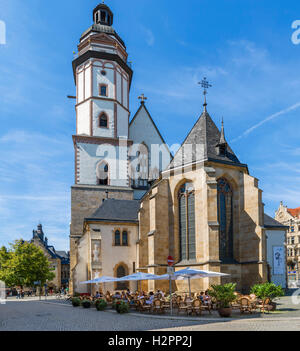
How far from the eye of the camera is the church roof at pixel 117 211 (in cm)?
3447

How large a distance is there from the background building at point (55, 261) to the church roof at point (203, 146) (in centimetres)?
4009

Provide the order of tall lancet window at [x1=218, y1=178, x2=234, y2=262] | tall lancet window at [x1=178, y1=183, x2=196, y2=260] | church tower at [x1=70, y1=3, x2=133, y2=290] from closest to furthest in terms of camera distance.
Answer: tall lancet window at [x1=218, y1=178, x2=234, y2=262], tall lancet window at [x1=178, y1=183, x2=196, y2=260], church tower at [x1=70, y1=3, x2=133, y2=290]

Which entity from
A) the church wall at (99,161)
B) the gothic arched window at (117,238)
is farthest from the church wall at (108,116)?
the gothic arched window at (117,238)

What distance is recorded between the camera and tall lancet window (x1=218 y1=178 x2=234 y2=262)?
2669 centimetres

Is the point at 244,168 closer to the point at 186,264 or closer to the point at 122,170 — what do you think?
the point at 186,264

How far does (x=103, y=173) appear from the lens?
42.2m

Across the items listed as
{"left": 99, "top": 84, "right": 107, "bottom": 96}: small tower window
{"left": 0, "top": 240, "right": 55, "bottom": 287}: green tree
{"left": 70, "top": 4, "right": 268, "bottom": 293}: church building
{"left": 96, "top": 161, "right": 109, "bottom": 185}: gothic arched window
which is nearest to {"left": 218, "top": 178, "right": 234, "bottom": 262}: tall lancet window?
{"left": 70, "top": 4, "right": 268, "bottom": 293}: church building

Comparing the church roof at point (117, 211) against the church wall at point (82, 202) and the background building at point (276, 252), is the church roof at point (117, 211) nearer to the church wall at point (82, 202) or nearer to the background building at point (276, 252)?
the church wall at point (82, 202)

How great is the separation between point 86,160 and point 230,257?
20.6 metres

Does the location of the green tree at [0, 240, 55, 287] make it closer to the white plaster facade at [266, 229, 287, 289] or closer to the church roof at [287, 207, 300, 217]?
the white plaster facade at [266, 229, 287, 289]

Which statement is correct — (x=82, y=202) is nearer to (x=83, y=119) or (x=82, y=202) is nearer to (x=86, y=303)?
(x=83, y=119)

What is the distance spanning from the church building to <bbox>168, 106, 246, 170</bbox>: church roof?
0.10 m
